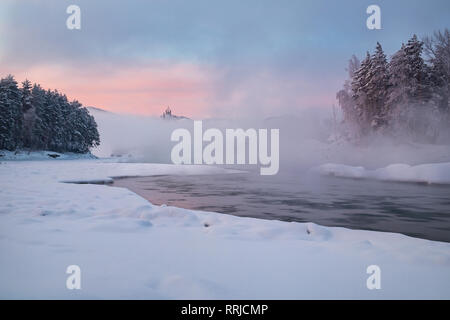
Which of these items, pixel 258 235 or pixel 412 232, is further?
pixel 412 232

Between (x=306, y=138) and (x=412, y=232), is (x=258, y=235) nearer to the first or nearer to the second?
(x=412, y=232)

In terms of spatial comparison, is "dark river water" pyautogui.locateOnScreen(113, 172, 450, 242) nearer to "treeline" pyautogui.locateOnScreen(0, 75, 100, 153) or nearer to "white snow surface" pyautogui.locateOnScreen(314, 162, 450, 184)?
"white snow surface" pyautogui.locateOnScreen(314, 162, 450, 184)

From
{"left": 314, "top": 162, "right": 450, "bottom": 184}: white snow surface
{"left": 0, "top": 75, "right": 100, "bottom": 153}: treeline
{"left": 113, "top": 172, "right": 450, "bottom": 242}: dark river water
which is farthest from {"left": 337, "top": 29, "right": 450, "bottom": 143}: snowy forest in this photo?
{"left": 0, "top": 75, "right": 100, "bottom": 153}: treeline

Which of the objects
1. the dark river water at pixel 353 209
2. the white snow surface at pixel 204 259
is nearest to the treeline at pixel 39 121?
the dark river water at pixel 353 209

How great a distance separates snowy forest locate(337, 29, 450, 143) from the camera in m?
25.1

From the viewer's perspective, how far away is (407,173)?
73.3 feet

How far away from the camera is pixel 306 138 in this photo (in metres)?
54.8

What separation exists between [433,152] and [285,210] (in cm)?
2380

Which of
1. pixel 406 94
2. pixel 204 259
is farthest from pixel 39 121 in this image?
pixel 204 259

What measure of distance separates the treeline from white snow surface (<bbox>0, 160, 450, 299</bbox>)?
4568 centimetres

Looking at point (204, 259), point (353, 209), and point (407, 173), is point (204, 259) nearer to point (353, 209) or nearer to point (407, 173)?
point (353, 209)

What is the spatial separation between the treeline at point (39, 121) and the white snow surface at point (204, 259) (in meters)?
45.7
